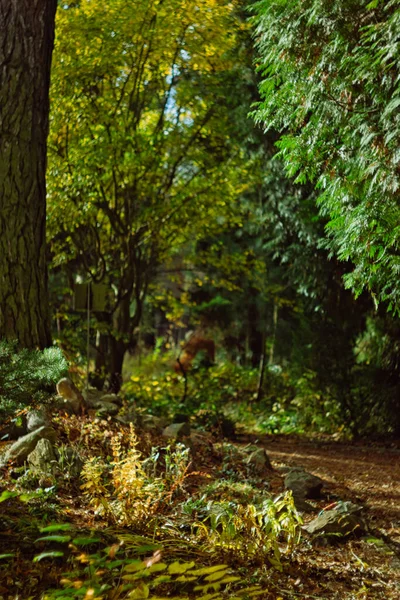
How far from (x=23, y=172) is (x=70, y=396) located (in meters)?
2.09

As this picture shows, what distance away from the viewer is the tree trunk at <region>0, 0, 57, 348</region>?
18.6 ft

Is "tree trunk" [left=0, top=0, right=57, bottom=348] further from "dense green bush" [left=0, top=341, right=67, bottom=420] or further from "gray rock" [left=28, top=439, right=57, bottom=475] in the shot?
"dense green bush" [left=0, top=341, right=67, bottom=420]

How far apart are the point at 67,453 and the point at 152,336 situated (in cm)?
1756

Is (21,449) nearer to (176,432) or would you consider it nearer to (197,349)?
(176,432)

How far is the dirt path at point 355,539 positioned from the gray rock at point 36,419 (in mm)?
2264

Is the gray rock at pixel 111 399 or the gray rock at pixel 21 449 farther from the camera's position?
the gray rock at pixel 111 399

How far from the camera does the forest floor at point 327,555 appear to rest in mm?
2863

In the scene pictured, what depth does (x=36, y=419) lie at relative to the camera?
5250mm

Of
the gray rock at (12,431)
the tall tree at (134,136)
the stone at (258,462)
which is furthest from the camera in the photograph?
the tall tree at (134,136)

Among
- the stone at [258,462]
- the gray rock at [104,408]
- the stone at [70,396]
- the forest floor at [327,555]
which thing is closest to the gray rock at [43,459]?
the forest floor at [327,555]

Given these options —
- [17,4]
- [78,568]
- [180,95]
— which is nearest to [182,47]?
[180,95]

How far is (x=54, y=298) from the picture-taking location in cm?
1306

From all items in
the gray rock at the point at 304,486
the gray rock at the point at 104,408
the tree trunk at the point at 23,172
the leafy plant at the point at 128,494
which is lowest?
the gray rock at the point at 304,486

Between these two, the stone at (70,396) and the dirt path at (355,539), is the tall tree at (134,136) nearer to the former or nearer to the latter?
the stone at (70,396)
